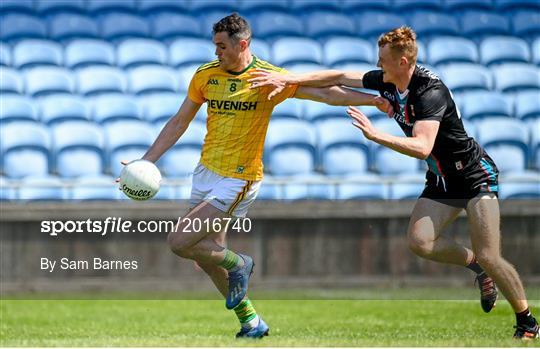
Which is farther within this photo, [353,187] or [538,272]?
[353,187]

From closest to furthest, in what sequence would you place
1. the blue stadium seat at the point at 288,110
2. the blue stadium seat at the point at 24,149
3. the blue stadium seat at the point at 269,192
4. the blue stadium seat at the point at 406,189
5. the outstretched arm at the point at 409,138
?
the outstretched arm at the point at 409,138, the blue stadium seat at the point at 269,192, the blue stadium seat at the point at 406,189, the blue stadium seat at the point at 24,149, the blue stadium seat at the point at 288,110

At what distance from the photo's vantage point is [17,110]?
17.8m

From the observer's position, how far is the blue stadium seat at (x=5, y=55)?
19188 millimetres

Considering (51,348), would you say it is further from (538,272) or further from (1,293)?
(538,272)

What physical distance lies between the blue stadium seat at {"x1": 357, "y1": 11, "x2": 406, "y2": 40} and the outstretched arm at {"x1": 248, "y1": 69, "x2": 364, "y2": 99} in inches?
426

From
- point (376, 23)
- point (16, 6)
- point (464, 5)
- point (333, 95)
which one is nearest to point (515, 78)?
point (464, 5)

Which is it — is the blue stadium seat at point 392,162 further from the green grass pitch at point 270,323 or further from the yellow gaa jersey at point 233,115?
the yellow gaa jersey at point 233,115

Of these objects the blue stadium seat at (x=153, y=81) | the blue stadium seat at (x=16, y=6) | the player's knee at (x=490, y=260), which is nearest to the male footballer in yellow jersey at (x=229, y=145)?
the player's knee at (x=490, y=260)

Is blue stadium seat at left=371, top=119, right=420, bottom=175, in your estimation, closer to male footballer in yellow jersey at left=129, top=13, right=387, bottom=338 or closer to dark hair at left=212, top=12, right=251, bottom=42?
male footballer in yellow jersey at left=129, top=13, right=387, bottom=338

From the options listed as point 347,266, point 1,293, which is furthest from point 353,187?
point 1,293

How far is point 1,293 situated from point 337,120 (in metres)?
6.38

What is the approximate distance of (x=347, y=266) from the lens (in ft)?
48.6

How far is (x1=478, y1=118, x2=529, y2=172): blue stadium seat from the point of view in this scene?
17.8m

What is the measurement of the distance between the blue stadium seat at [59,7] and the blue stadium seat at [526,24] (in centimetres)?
834
